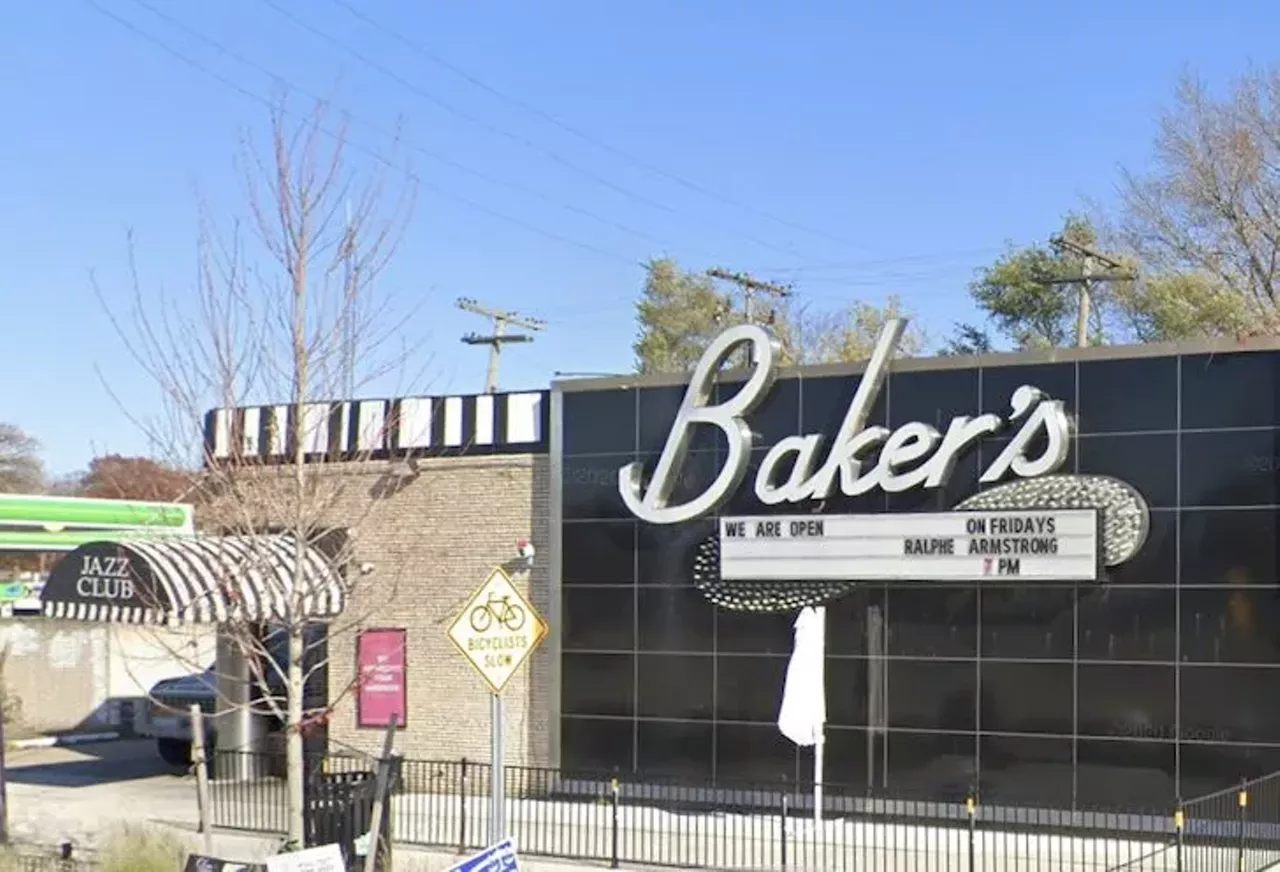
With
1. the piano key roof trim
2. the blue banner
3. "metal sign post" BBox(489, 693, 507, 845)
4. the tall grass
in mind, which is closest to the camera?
the blue banner

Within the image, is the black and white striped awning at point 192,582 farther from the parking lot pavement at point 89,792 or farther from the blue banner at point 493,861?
the blue banner at point 493,861

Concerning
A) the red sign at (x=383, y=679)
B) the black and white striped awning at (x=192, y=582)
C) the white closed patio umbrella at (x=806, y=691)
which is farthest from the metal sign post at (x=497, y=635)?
the red sign at (x=383, y=679)

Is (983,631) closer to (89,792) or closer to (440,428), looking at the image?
(440,428)

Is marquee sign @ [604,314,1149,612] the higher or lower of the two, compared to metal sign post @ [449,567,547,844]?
higher

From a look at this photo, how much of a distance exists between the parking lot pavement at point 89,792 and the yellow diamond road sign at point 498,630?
7.19 meters

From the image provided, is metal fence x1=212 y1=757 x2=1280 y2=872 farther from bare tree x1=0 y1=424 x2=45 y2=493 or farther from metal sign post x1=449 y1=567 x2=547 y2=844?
bare tree x1=0 y1=424 x2=45 y2=493

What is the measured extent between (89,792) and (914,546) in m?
13.3

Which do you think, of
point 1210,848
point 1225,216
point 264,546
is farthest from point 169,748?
point 1225,216

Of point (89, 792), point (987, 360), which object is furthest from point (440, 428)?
point (987, 360)

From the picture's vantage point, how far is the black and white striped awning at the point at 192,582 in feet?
45.1

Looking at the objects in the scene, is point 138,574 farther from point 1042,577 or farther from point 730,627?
point 1042,577

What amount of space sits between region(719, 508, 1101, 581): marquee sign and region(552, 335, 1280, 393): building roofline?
188cm

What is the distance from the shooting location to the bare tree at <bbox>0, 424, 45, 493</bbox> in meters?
89.1

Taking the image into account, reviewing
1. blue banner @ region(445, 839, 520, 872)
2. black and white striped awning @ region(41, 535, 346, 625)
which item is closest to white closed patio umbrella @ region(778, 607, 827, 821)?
black and white striped awning @ region(41, 535, 346, 625)
